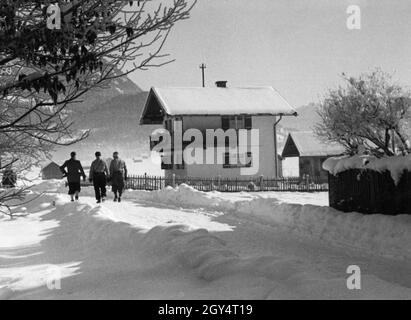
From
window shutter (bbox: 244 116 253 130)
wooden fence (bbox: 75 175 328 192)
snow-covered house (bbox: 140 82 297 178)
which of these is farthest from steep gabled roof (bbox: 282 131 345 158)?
wooden fence (bbox: 75 175 328 192)

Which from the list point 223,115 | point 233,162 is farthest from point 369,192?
point 233,162

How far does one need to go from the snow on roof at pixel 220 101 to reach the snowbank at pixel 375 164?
21225 millimetres

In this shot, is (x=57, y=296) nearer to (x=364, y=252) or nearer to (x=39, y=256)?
(x=39, y=256)

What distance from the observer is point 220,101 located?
3528 cm

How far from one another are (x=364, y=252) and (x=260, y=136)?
28334 millimetres

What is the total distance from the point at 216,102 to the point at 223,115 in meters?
1.64

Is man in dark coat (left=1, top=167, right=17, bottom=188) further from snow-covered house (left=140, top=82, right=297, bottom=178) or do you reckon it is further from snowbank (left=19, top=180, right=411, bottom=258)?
snow-covered house (left=140, top=82, right=297, bottom=178)

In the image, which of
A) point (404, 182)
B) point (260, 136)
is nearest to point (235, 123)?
point (260, 136)

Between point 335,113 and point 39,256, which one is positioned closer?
point 39,256

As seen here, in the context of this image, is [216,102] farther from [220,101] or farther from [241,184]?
[241,184]

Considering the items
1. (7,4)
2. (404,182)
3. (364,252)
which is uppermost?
(7,4)

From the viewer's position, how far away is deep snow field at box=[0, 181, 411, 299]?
4.47 meters

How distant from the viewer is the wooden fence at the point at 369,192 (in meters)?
10.1
